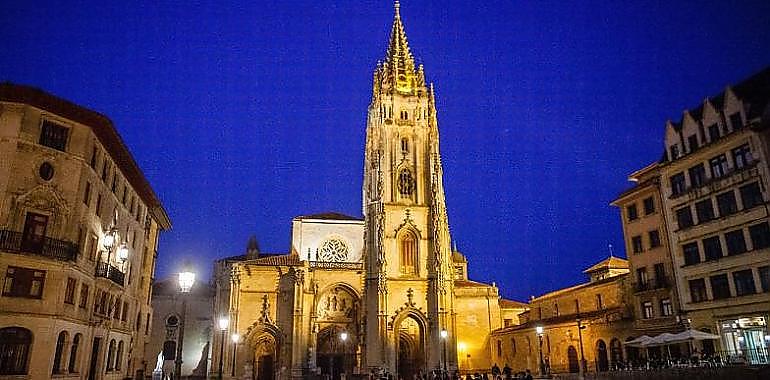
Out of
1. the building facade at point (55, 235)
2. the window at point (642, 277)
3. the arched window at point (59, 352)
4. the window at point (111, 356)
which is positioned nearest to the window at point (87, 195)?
the building facade at point (55, 235)

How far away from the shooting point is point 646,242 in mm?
35031

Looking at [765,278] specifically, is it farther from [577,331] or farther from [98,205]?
[98,205]

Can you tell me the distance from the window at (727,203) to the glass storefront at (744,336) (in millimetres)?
5863

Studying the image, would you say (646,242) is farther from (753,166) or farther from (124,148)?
(124,148)

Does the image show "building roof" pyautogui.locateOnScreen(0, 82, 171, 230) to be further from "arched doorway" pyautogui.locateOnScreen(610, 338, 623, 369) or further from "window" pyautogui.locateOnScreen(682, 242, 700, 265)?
"arched doorway" pyautogui.locateOnScreen(610, 338, 623, 369)

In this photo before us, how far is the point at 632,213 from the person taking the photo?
3709 centimetres

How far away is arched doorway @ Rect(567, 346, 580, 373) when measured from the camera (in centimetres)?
3991

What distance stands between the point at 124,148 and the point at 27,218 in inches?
320

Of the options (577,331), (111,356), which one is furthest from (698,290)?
(111,356)

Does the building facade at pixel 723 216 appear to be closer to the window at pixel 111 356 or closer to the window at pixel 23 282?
the window at pixel 23 282

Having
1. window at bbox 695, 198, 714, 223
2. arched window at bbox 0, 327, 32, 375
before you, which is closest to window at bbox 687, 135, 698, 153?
window at bbox 695, 198, 714, 223

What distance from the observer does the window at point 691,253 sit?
102ft

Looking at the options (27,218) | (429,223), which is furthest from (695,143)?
(27,218)

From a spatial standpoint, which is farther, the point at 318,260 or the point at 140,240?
the point at 318,260
